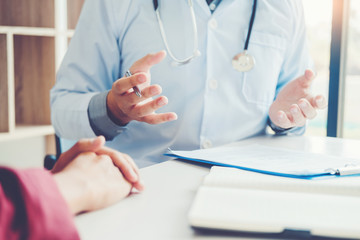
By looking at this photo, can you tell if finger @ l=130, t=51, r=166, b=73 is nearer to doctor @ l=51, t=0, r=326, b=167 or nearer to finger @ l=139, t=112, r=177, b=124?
finger @ l=139, t=112, r=177, b=124

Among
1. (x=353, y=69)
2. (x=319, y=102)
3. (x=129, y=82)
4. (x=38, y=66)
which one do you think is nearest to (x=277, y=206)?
(x=129, y=82)

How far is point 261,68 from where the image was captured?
1108 mm

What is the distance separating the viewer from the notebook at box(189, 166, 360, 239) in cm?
40

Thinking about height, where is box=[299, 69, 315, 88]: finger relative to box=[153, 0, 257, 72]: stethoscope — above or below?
below

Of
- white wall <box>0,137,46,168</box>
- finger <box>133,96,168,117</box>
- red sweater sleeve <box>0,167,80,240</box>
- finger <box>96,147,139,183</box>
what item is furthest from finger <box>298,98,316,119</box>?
white wall <box>0,137,46,168</box>

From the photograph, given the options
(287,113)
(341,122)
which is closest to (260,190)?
(287,113)

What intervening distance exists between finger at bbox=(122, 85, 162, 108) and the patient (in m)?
0.27

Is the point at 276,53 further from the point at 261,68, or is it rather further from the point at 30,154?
the point at 30,154

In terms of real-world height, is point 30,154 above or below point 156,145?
below

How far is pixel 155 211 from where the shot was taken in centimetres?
47

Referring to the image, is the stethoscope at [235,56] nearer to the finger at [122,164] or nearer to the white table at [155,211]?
the white table at [155,211]

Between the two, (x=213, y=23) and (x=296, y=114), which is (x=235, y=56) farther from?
(x=296, y=114)

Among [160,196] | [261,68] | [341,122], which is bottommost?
[341,122]

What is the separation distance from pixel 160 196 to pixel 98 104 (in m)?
0.44
